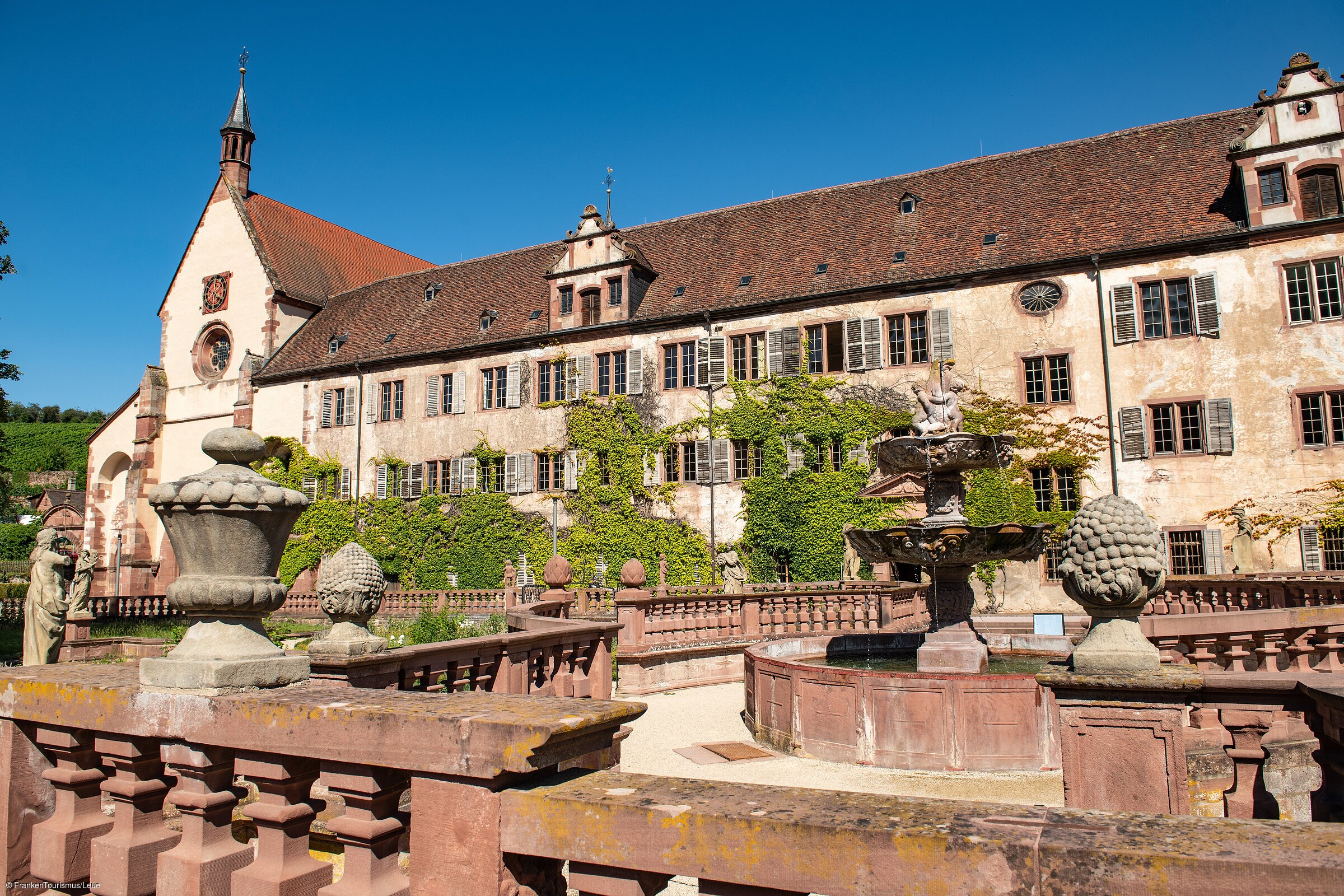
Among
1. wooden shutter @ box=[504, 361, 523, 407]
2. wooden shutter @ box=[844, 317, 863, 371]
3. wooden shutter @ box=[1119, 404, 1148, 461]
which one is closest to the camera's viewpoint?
wooden shutter @ box=[1119, 404, 1148, 461]

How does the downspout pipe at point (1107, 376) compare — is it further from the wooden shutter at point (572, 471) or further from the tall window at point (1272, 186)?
the wooden shutter at point (572, 471)

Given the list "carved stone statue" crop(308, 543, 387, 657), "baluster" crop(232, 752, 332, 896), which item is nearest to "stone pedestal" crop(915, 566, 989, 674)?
"carved stone statue" crop(308, 543, 387, 657)

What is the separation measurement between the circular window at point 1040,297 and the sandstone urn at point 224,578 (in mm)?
24799

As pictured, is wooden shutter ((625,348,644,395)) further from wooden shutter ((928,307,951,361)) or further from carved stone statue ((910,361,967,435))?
carved stone statue ((910,361,967,435))

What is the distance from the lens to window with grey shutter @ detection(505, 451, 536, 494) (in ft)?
105

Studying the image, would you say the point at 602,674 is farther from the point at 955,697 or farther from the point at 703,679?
the point at 703,679

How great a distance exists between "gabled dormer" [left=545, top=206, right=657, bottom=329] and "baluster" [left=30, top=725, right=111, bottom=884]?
2829cm

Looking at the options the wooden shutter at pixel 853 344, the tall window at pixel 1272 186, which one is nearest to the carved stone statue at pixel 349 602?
the wooden shutter at pixel 853 344

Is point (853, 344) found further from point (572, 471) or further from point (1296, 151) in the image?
point (1296, 151)

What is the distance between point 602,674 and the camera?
10.4 metres

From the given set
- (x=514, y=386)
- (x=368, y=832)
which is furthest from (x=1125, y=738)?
(x=514, y=386)

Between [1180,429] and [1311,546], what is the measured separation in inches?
158

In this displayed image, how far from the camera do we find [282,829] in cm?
301

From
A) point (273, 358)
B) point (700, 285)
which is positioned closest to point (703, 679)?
point (700, 285)
